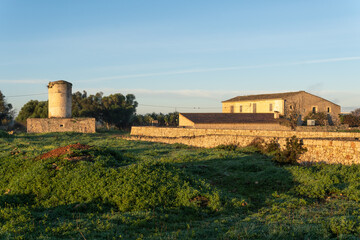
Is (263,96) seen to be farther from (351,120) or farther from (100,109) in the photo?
(100,109)

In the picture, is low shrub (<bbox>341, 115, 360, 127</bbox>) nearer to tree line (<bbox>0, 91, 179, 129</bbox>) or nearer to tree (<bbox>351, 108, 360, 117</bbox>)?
tree (<bbox>351, 108, 360, 117</bbox>)

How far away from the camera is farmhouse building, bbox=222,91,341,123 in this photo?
152 ft

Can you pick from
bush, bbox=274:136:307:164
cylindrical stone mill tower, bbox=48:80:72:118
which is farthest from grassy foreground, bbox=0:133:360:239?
cylindrical stone mill tower, bbox=48:80:72:118

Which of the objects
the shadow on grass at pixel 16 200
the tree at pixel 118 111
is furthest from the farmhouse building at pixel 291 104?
the shadow on grass at pixel 16 200

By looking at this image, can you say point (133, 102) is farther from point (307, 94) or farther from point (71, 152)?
point (71, 152)

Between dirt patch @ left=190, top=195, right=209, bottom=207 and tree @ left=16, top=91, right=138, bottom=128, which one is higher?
tree @ left=16, top=91, right=138, bottom=128

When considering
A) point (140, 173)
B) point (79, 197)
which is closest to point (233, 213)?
point (140, 173)

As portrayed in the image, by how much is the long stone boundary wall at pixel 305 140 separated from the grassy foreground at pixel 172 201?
155cm

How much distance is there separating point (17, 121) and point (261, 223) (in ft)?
182

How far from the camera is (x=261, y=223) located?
7.38 metres

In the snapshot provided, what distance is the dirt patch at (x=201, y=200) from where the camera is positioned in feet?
29.9

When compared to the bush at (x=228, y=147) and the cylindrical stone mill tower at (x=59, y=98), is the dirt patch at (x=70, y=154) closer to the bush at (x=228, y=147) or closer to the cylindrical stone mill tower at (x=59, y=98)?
the bush at (x=228, y=147)

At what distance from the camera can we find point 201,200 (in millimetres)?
9289

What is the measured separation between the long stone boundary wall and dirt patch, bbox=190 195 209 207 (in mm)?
Answer: 8372
